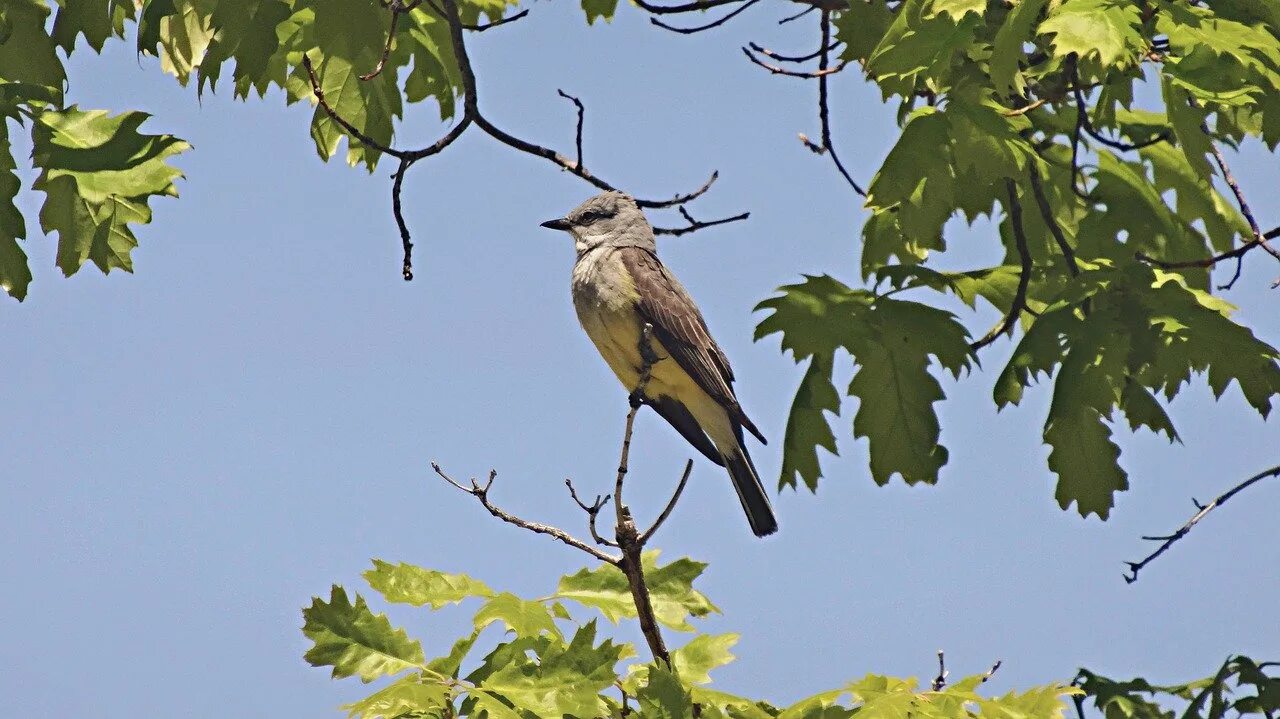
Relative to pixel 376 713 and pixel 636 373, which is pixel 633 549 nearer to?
pixel 376 713

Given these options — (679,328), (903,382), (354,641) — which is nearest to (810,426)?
(903,382)

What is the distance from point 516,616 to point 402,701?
1.73ft

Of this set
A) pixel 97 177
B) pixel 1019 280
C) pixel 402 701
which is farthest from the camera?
pixel 1019 280

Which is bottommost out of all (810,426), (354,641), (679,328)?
(354,641)

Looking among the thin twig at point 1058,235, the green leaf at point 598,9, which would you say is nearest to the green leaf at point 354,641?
the thin twig at point 1058,235

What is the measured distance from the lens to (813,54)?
765 cm

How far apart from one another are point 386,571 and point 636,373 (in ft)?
11.7

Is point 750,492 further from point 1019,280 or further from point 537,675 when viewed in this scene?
point 537,675

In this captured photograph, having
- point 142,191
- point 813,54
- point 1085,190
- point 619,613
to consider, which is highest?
point 813,54

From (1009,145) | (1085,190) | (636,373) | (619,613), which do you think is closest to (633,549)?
(619,613)

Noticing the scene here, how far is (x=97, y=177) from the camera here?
5.71 meters

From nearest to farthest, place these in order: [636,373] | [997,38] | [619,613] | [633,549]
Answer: [633,549], [619,613], [997,38], [636,373]

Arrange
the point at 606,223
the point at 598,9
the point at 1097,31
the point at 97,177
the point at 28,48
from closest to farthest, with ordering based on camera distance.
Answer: the point at 1097,31, the point at 97,177, the point at 28,48, the point at 598,9, the point at 606,223

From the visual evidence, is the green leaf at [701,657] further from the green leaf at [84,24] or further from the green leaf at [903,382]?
the green leaf at [84,24]
